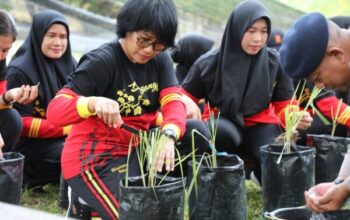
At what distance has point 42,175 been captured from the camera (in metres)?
3.79

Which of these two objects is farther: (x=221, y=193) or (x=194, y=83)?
(x=194, y=83)

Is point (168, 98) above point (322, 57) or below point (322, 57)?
below

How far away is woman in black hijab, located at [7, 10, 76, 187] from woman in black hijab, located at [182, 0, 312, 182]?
0.93 m

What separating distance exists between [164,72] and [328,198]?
1174 millimetres

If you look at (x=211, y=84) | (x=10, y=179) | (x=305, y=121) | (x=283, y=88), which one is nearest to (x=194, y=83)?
(x=211, y=84)

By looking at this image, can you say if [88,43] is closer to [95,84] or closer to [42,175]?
[42,175]

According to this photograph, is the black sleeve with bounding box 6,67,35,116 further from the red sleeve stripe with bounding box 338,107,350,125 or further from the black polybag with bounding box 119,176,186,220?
the red sleeve stripe with bounding box 338,107,350,125

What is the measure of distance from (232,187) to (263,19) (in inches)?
56.2

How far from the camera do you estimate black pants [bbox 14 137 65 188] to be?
3.75 meters

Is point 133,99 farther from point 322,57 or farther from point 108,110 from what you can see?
point 322,57

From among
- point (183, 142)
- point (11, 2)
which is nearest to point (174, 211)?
point (183, 142)

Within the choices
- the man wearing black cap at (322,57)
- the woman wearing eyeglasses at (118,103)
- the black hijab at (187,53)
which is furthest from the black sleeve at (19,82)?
the man wearing black cap at (322,57)

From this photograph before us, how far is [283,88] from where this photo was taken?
12.1 ft

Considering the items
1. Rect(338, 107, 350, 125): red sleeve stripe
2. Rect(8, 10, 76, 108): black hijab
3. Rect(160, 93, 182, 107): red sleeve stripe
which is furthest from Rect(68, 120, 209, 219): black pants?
Rect(338, 107, 350, 125): red sleeve stripe
